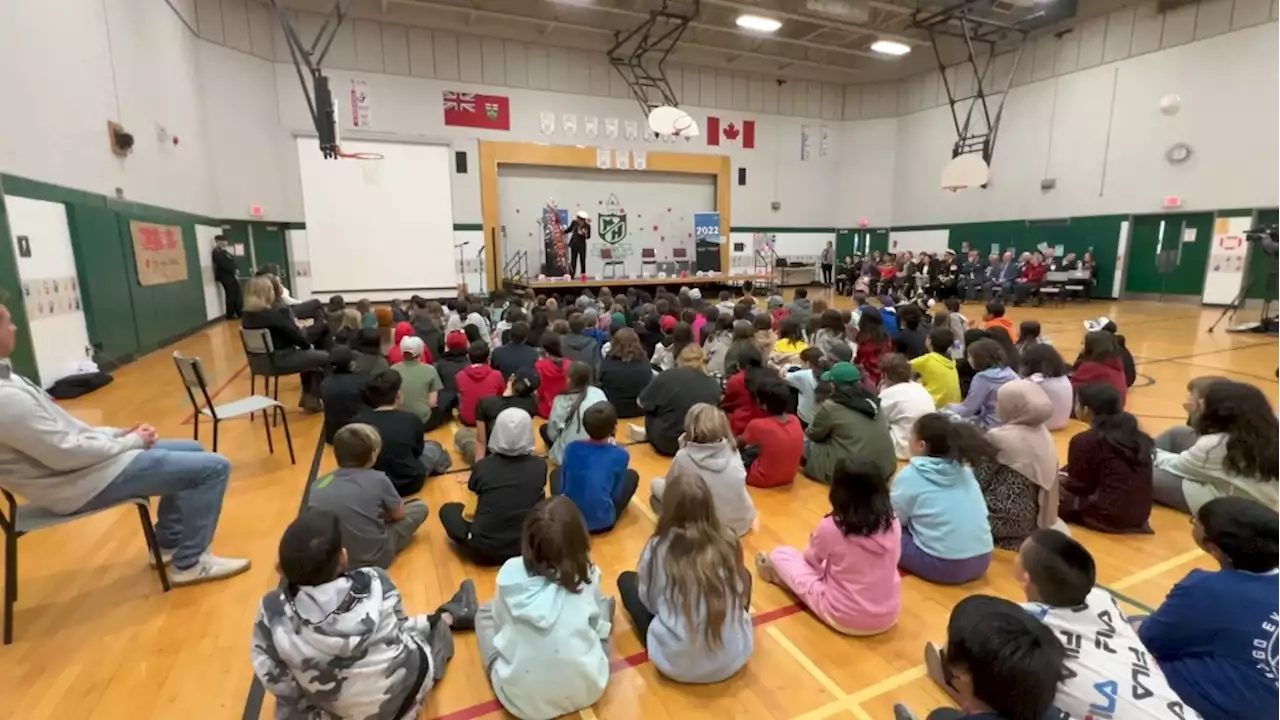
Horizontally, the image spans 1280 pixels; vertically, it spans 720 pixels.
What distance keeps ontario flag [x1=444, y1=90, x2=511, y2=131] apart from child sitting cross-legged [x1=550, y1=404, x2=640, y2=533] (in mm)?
12721

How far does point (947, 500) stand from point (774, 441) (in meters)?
1.27

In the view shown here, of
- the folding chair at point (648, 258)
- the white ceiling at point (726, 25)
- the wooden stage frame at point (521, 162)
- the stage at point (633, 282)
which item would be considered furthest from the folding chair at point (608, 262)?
the white ceiling at point (726, 25)

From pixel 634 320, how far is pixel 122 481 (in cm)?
572

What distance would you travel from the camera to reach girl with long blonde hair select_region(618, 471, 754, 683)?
6.64ft

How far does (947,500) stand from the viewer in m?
2.64

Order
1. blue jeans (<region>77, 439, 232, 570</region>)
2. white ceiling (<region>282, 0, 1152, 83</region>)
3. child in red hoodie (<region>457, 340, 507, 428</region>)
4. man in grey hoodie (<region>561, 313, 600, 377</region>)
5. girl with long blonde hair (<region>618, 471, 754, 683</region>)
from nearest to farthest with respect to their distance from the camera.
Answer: girl with long blonde hair (<region>618, 471, 754, 683</region>), blue jeans (<region>77, 439, 232, 570</region>), child in red hoodie (<region>457, 340, 507, 428</region>), man in grey hoodie (<region>561, 313, 600, 377</region>), white ceiling (<region>282, 0, 1152, 83</region>)

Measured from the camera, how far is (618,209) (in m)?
15.9

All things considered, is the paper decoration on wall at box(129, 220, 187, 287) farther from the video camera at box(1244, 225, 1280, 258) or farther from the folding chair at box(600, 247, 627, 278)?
the video camera at box(1244, 225, 1280, 258)

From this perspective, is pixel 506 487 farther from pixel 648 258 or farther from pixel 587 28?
pixel 648 258

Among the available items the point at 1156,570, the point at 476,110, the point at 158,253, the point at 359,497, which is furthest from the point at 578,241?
the point at 1156,570

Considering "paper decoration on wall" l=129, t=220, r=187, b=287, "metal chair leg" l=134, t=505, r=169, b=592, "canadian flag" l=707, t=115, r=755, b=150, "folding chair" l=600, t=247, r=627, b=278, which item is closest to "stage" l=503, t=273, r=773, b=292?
"folding chair" l=600, t=247, r=627, b=278

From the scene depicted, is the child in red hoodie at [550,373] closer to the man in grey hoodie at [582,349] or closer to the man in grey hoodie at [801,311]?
the man in grey hoodie at [582,349]

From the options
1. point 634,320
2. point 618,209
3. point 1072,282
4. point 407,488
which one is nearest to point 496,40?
point 618,209

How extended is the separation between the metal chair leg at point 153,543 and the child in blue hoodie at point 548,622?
1713 millimetres
